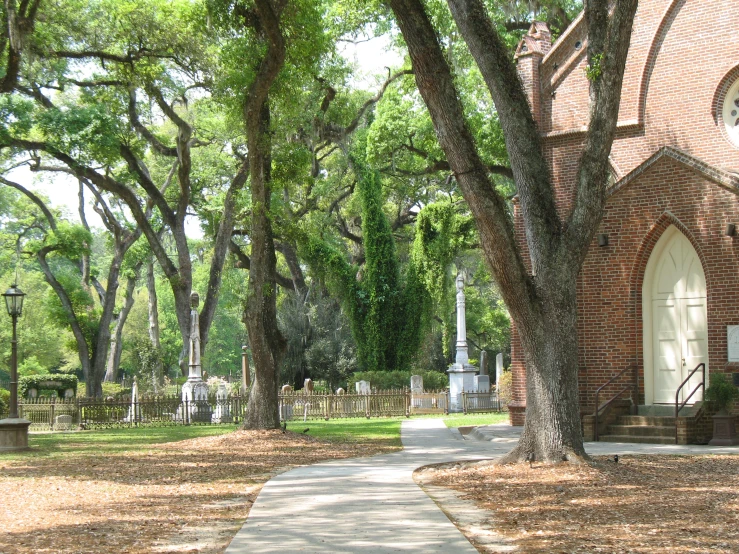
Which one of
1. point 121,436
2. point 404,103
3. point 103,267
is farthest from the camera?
point 103,267

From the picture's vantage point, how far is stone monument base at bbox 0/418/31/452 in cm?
1911

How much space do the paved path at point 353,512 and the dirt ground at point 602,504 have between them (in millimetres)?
468

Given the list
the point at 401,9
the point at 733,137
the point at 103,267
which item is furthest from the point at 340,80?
the point at 103,267

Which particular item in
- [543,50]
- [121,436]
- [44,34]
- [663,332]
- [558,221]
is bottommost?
[121,436]

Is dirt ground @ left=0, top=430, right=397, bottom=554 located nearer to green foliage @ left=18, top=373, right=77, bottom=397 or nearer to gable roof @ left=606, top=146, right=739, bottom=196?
gable roof @ left=606, top=146, right=739, bottom=196

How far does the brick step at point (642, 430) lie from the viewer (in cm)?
1821

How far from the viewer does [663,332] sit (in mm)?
19984

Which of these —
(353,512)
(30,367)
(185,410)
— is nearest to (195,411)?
(185,410)

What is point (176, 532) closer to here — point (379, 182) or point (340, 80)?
point (340, 80)

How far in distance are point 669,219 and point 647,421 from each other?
4390 millimetres

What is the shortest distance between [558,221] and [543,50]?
10.6 m

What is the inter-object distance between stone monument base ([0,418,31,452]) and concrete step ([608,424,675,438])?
12.5m

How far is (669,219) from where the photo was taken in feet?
63.9

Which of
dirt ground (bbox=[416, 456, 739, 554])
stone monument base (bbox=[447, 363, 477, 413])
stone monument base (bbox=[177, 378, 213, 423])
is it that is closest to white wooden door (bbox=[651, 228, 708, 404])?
dirt ground (bbox=[416, 456, 739, 554])
